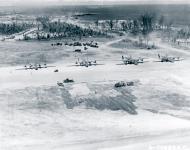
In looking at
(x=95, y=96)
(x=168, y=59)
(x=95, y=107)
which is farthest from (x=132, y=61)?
(x=95, y=107)

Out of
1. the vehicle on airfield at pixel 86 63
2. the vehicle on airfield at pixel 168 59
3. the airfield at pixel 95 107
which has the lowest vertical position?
the airfield at pixel 95 107

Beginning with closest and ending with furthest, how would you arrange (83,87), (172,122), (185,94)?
(172,122) → (185,94) → (83,87)

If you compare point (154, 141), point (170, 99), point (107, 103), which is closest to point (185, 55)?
point (170, 99)

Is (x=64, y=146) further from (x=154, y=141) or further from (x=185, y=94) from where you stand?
(x=185, y=94)

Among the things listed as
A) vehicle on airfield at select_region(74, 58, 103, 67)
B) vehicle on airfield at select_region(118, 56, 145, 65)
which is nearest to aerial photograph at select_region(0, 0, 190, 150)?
vehicle on airfield at select_region(74, 58, 103, 67)

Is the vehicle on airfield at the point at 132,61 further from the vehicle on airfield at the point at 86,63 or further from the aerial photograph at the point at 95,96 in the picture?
the vehicle on airfield at the point at 86,63

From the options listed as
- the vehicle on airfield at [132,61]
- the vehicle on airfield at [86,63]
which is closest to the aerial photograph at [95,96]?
the vehicle on airfield at [86,63]

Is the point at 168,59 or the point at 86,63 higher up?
the point at 168,59

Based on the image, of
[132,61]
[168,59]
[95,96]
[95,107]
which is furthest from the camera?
[168,59]

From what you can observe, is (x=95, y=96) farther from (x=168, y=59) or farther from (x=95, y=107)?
(x=168, y=59)
